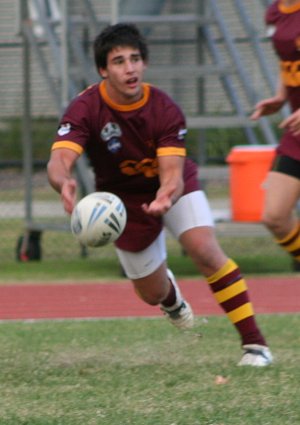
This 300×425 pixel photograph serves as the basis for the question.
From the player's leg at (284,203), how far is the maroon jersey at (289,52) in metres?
0.10

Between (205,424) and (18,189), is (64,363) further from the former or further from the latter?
(18,189)

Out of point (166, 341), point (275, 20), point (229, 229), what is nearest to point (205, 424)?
point (166, 341)

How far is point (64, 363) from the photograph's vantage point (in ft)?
23.2

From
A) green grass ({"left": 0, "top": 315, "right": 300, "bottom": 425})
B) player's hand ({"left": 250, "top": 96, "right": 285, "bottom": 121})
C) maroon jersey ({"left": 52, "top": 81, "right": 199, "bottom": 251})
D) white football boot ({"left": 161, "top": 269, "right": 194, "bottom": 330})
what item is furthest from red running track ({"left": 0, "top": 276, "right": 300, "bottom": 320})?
maroon jersey ({"left": 52, "top": 81, "right": 199, "bottom": 251})

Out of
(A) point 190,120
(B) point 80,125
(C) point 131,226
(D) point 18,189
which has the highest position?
(B) point 80,125

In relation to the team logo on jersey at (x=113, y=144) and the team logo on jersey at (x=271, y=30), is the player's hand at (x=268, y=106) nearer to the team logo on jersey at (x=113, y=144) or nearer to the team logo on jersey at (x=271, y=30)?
the team logo on jersey at (x=271, y=30)

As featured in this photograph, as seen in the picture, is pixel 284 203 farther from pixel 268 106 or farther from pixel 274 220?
pixel 268 106

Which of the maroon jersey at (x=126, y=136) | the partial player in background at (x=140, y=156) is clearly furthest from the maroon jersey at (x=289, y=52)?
the maroon jersey at (x=126, y=136)

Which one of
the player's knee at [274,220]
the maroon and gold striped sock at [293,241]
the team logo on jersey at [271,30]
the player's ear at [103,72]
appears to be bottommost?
the maroon and gold striped sock at [293,241]

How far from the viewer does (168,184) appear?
638 cm

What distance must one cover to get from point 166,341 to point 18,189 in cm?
958

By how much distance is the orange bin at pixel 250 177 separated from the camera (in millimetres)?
11242

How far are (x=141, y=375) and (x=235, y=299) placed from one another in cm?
70

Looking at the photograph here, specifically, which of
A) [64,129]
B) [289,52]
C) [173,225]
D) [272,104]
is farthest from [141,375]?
[289,52]
